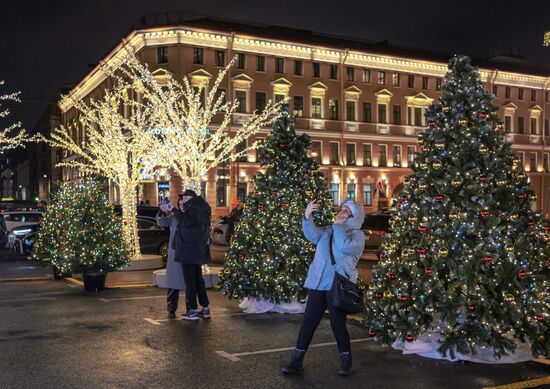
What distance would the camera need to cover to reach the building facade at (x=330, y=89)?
159 ft

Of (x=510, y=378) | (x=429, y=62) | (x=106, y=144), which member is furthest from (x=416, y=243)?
(x=429, y=62)

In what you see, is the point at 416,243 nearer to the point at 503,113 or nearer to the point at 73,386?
the point at 73,386

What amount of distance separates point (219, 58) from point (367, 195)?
685 inches

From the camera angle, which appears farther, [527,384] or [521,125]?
[521,125]

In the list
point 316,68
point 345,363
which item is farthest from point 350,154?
point 345,363

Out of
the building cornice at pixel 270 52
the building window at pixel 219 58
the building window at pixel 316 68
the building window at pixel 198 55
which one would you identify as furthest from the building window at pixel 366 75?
the building window at pixel 198 55

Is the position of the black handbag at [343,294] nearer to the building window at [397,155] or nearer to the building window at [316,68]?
the building window at [316,68]

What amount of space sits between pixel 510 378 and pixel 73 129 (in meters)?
70.9

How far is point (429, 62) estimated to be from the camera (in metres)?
58.7

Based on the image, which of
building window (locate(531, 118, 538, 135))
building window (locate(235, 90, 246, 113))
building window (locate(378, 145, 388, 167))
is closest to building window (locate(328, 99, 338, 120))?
building window (locate(378, 145, 388, 167))

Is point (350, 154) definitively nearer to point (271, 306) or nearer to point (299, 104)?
point (299, 104)

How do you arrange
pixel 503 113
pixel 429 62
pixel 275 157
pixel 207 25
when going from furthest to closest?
pixel 503 113 → pixel 429 62 → pixel 207 25 → pixel 275 157

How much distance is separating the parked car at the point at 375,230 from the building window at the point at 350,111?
37762mm

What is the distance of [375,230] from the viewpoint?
61.5 ft
